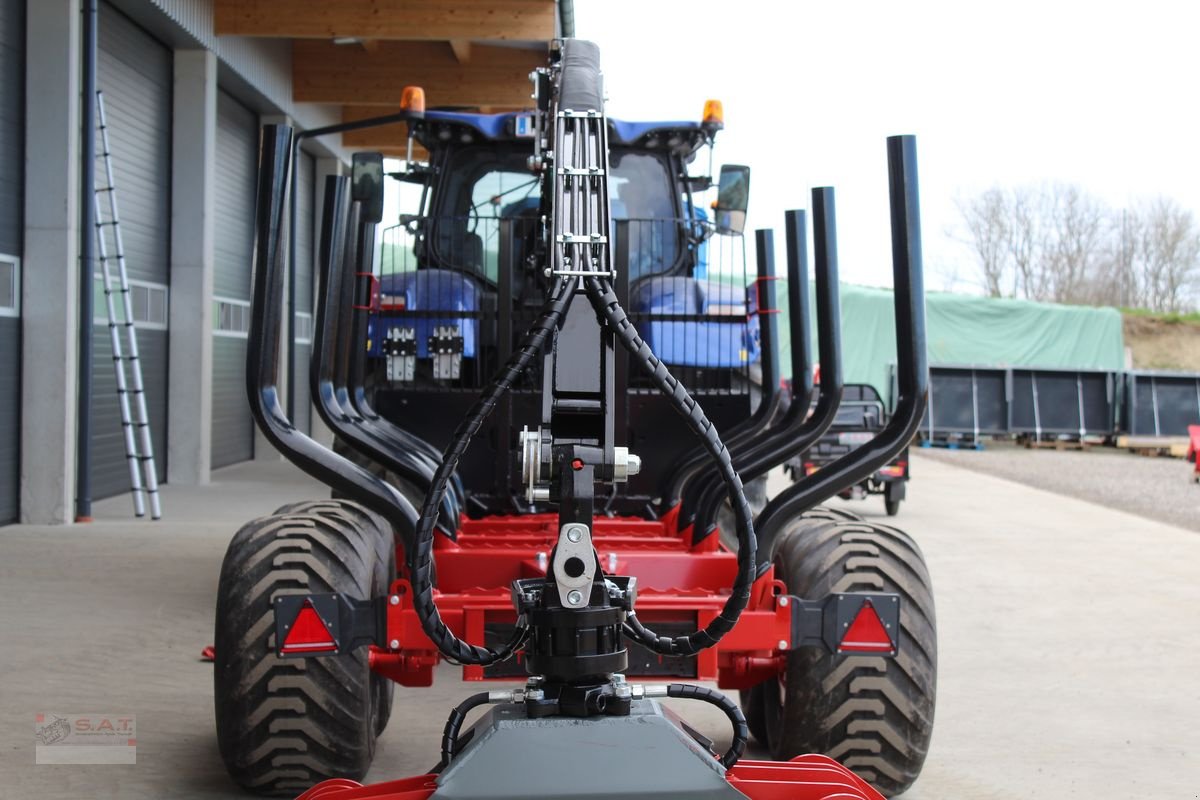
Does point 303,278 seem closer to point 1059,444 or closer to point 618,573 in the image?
point 1059,444

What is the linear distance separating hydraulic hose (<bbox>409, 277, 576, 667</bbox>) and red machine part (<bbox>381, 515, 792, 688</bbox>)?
661 mm

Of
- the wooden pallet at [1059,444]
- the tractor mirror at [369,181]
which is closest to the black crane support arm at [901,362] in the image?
the tractor mirror at [369,181]

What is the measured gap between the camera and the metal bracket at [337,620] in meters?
3.84

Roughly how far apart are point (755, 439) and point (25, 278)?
7558mm

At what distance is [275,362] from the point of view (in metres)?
4.05

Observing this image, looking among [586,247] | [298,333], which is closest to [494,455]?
[586,247]

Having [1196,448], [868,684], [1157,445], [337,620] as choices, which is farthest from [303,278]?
[868,684]

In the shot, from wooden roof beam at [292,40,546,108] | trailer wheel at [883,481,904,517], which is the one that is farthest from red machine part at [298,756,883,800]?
wooden roof beam at [292,40,546,108]

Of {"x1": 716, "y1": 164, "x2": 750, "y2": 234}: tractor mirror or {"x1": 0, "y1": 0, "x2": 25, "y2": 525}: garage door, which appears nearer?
{"x1": 716, "y1": 164, "x2": 750, "y2": 234}: tractor mirror

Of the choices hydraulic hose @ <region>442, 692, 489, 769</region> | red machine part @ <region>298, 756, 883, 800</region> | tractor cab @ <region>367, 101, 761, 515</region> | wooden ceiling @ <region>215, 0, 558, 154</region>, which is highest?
wooden ceiling @ <region>215, 0, 558, 154</region>

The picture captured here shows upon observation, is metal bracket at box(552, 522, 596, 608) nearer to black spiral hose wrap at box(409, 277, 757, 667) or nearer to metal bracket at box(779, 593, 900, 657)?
black spiral hose wrap at box(409, 277, 757, 667)

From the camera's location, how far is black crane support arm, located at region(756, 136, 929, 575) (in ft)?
13.3

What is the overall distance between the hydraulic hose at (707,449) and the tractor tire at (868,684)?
45.5 inches

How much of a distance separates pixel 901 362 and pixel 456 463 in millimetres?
1751
